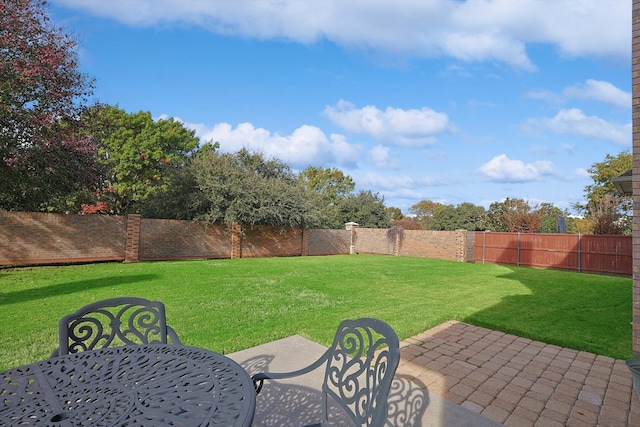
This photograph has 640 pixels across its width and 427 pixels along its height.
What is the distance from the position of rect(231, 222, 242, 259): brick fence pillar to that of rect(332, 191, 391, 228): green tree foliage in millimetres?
10148

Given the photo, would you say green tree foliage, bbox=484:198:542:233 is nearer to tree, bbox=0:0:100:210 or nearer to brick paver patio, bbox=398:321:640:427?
brick paver patio, bbox=398:321:640:427

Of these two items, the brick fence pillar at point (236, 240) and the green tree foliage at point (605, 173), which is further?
the green tree foliage at point (605, 173)

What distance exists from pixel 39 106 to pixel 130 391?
10661 millimetres

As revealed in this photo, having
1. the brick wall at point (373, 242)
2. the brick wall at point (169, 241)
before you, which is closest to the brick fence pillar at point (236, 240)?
the brick wall at point (169, 241)

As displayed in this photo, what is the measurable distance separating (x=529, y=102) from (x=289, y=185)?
10652mm

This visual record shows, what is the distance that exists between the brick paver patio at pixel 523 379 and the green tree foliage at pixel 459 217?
2594 cm

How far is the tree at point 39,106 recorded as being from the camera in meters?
8.16

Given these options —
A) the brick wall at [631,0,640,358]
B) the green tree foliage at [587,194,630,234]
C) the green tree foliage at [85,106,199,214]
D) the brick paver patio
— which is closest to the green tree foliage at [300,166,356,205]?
the green tree foliage at [85,106,199,214]

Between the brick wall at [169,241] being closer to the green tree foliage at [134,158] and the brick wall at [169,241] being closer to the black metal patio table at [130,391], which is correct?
the green tree foliage at [134,158]

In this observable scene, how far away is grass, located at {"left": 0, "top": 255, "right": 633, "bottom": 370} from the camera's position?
4074 millimetres

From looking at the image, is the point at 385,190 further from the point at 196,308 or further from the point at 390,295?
the point at 196,308

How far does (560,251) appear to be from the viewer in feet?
44.1

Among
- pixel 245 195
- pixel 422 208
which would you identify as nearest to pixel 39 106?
pixel 245 195

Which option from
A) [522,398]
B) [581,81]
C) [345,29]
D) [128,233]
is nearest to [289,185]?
[128,233]
